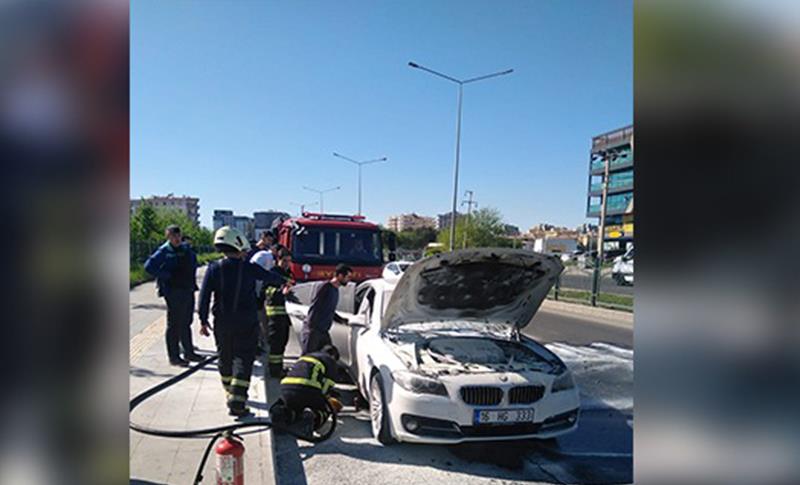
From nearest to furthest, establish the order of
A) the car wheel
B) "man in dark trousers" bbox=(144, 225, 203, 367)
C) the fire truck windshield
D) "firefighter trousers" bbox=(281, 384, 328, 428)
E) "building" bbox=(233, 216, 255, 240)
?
the car wheel < "firefighter trousers" bbox=(281, 384, 328, 428) < "man in dark trousers" bbox=(144, 225, 203, 367) < the fire truck windshield < "building" bbox=(233, 216, 255, 240)

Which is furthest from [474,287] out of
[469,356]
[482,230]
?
[482,230]

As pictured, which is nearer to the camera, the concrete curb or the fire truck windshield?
the fire truck windshield

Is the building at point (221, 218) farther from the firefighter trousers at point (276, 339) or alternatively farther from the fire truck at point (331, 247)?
the firefighter trousers at point (276, 339)

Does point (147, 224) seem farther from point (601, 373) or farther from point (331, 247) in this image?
point (601, 373)

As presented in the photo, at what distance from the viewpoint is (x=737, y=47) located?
2.89 feet

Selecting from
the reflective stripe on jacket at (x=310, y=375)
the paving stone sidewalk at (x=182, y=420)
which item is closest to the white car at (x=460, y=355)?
the reflective stripe on jacket at (x=310, y=375)

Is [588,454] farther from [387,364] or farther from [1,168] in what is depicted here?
Result: [1,168]

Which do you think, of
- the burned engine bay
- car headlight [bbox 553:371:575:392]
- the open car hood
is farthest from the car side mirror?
car headlight [bbox 553:371:575:392]

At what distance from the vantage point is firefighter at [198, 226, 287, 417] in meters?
5.17

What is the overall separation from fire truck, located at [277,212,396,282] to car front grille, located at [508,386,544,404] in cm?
741

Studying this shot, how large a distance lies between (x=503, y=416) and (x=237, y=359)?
2.62m

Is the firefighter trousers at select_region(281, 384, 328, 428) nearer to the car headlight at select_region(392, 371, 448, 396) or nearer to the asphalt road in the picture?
the asphalt road

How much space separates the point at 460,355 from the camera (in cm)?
499

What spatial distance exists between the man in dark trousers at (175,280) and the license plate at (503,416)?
465cm
